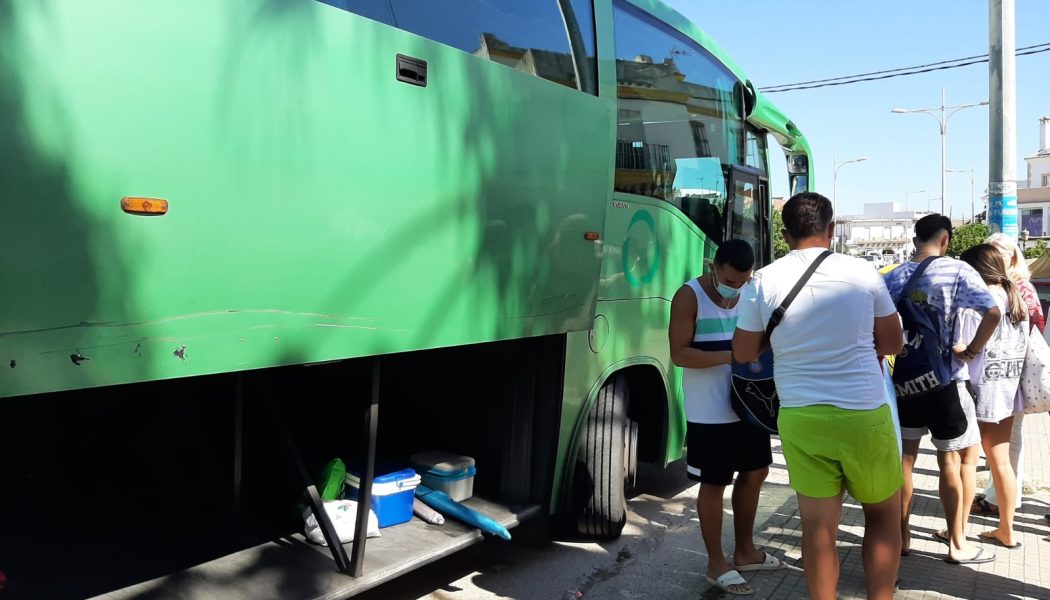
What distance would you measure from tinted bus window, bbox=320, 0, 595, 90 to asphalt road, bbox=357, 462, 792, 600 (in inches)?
107

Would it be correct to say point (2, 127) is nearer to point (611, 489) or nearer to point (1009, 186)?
point (611, 489)

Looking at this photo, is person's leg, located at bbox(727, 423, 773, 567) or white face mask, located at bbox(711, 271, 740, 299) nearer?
person's leg, located at bbox(727, 423, 773, 567)

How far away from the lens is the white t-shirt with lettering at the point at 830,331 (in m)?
3.18

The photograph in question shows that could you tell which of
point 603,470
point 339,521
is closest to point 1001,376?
point 603,470

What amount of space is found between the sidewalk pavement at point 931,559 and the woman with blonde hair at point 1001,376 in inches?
13.4

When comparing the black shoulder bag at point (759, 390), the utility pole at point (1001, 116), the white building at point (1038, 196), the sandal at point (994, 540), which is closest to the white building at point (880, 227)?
the white building at point (1038, 196)

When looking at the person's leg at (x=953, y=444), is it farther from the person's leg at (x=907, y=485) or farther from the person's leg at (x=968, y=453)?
the person's leg at (x=907, y=485)

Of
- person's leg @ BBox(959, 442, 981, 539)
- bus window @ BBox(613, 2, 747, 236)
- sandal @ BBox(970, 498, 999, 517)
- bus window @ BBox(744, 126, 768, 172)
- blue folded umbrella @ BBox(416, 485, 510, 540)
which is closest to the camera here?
blue folded umbrella @ BBox(416, 485, 510, 540)

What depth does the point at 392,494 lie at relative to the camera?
13.1 feet

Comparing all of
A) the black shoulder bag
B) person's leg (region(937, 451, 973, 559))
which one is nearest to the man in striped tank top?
the black shoulder bag

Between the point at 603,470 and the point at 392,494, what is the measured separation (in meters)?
1.35

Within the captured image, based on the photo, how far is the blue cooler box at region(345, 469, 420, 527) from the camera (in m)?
3.95

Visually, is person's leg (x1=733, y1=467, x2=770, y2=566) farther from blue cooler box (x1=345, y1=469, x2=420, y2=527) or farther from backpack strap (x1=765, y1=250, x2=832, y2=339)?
blue cooler box (x1=345, y1=469, x2=420, y2=527)

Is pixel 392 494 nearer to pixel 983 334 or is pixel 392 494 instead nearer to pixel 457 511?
pixel 457 511
